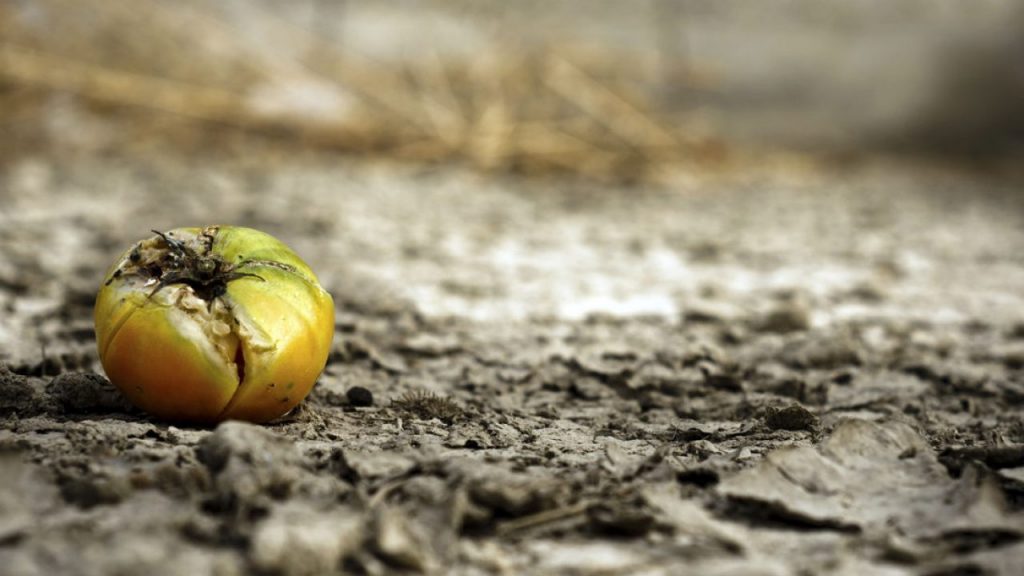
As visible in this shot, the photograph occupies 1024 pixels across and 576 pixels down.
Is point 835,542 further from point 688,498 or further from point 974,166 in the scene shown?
point 974,166

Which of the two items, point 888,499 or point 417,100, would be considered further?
point 417,100

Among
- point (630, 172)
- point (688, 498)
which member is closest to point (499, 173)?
point (630, 172)

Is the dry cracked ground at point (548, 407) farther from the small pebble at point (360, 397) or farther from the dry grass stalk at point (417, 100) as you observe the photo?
the dry grass stalk at point (417, 100)

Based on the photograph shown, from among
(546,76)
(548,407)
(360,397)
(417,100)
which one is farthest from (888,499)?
(546,76)

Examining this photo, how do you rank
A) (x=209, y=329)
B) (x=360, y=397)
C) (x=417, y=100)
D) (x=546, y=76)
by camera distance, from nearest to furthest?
(x=209, y=329) → (x=360, y=397) → (x=417, y=100) → (x=546, y=76)

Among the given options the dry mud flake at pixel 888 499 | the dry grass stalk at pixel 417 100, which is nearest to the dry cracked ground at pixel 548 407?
the dry mud flake at pixel 888 499

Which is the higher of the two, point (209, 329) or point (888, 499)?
point (209, 329)

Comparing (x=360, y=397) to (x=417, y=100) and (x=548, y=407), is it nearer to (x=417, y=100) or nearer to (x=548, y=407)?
(x=548, y=407)
